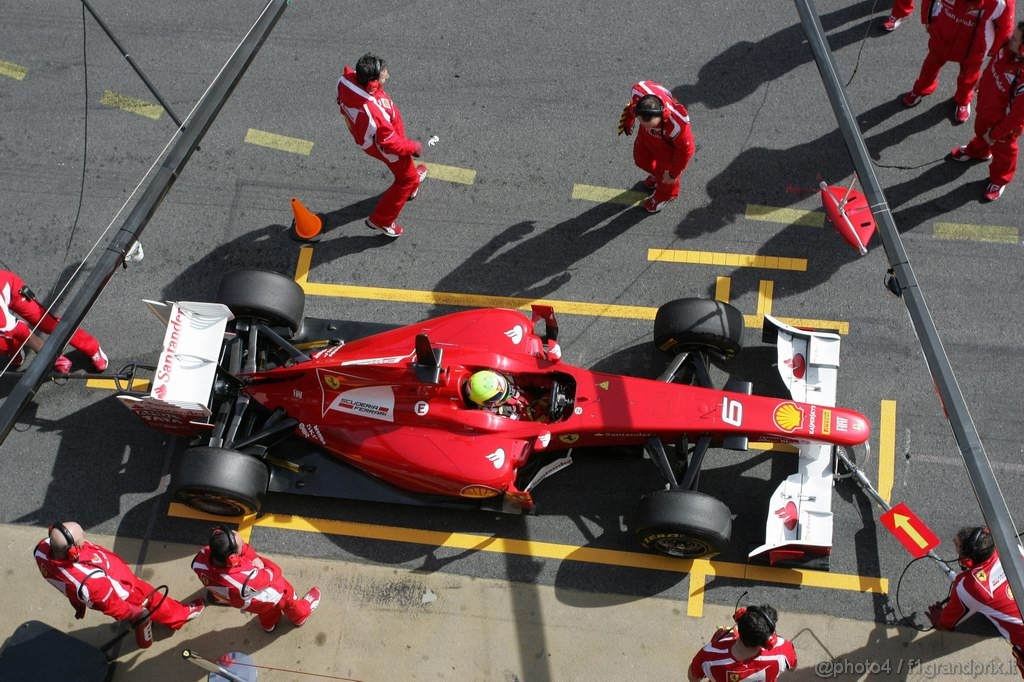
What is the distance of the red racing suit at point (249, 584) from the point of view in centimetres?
636

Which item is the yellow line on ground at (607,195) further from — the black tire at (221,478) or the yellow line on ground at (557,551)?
the black tire at (221,478)

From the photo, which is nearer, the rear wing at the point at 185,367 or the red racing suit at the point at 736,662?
the red racing suit at the point at 736,662

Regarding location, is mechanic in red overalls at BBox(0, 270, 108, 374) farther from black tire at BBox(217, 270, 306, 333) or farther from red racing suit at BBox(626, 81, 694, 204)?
red racing suit at BBox(626, 81, 694, 204)

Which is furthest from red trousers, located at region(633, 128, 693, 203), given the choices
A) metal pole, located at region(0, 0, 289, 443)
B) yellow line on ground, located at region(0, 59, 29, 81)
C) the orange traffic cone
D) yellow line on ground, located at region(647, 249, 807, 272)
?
yellow line on ground, located at region(0, 59, 29, 81)

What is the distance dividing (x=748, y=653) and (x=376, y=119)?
5066 millimetres

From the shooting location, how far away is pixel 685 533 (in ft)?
21.8

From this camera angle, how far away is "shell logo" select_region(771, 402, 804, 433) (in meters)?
6.91

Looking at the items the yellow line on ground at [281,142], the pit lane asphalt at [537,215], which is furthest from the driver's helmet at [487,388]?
the yellow line on ground at [281,142]

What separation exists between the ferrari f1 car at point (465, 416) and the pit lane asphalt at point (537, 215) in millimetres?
499

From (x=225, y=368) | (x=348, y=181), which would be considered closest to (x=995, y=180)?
(x=348, y=181)

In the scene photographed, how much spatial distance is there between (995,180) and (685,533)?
15.4 ft

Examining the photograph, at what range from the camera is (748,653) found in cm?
589

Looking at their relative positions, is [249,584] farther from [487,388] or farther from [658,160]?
[658,160]

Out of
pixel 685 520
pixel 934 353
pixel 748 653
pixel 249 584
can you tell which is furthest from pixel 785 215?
pixel 249 584
